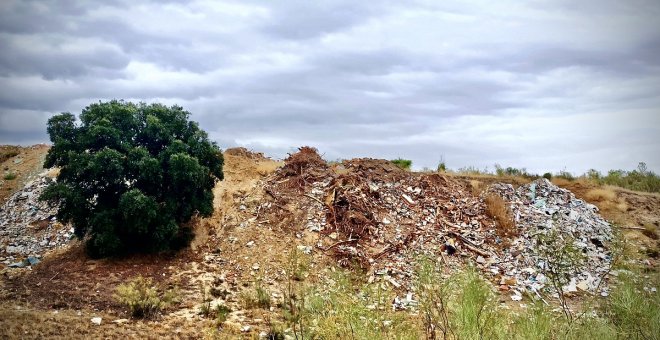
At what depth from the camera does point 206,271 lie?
15.2 metres

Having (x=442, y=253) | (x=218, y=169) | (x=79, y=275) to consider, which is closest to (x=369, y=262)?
(x=442, y=253)

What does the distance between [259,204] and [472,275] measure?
1353 cm

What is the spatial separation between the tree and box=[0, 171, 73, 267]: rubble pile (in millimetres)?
1669

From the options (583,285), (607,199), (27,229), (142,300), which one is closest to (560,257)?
(583,285)

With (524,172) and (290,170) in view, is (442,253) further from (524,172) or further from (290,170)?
(524,172)

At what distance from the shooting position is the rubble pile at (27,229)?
16188 millimetres

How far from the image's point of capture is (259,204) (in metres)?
19.0

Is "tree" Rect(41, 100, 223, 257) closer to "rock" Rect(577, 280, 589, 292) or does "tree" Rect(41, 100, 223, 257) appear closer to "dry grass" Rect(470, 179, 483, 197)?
"dry grass" Rect(470, 179, 483, 197)

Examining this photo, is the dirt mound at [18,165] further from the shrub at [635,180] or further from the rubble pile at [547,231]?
the shrub at [635,180]

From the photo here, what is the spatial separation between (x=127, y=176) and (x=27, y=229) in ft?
19.7

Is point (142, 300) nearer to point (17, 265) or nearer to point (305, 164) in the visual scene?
point (17, 265)

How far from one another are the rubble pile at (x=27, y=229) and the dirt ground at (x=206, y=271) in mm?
789

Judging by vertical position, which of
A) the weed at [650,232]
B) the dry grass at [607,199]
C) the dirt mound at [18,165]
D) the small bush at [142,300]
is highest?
the dirt mound at [18,165]

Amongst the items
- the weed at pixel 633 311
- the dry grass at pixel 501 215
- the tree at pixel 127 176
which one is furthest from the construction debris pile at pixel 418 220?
the weed at pixel 633 311
